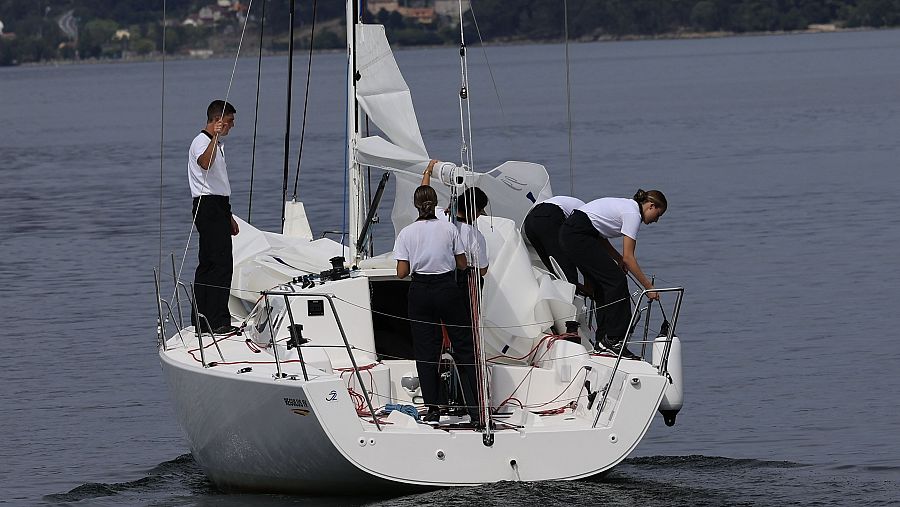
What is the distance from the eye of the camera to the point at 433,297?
424 inches

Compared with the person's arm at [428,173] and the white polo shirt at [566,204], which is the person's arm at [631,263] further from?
the person's arm at [428,173]

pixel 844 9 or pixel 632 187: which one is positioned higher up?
pixel 844 9

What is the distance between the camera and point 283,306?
1185cm

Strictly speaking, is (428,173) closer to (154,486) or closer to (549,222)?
(549,222)

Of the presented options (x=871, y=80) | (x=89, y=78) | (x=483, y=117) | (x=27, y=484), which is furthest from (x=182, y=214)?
(x=89, y=78)

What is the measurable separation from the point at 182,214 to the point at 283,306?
20325mm

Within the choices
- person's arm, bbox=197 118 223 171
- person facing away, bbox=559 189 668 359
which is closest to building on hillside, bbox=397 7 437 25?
person's arm, bbox=197 118 223 171

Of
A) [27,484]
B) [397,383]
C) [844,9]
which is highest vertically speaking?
[844,9]

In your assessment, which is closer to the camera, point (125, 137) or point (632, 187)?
point (632, 187)

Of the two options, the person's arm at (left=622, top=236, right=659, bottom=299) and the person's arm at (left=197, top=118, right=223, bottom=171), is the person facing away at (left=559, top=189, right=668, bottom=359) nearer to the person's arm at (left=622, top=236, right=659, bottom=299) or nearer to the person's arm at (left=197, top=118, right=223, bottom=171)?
the person's arm at (left=622, top=236, right=659, bottom=299)

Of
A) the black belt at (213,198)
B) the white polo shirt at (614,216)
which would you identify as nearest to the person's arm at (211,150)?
the black belt at (213,198)

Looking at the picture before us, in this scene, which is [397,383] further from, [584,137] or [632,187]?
[584,137]

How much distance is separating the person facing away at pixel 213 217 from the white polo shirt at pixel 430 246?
2.10 meters

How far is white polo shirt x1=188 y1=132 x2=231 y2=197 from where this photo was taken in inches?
485
